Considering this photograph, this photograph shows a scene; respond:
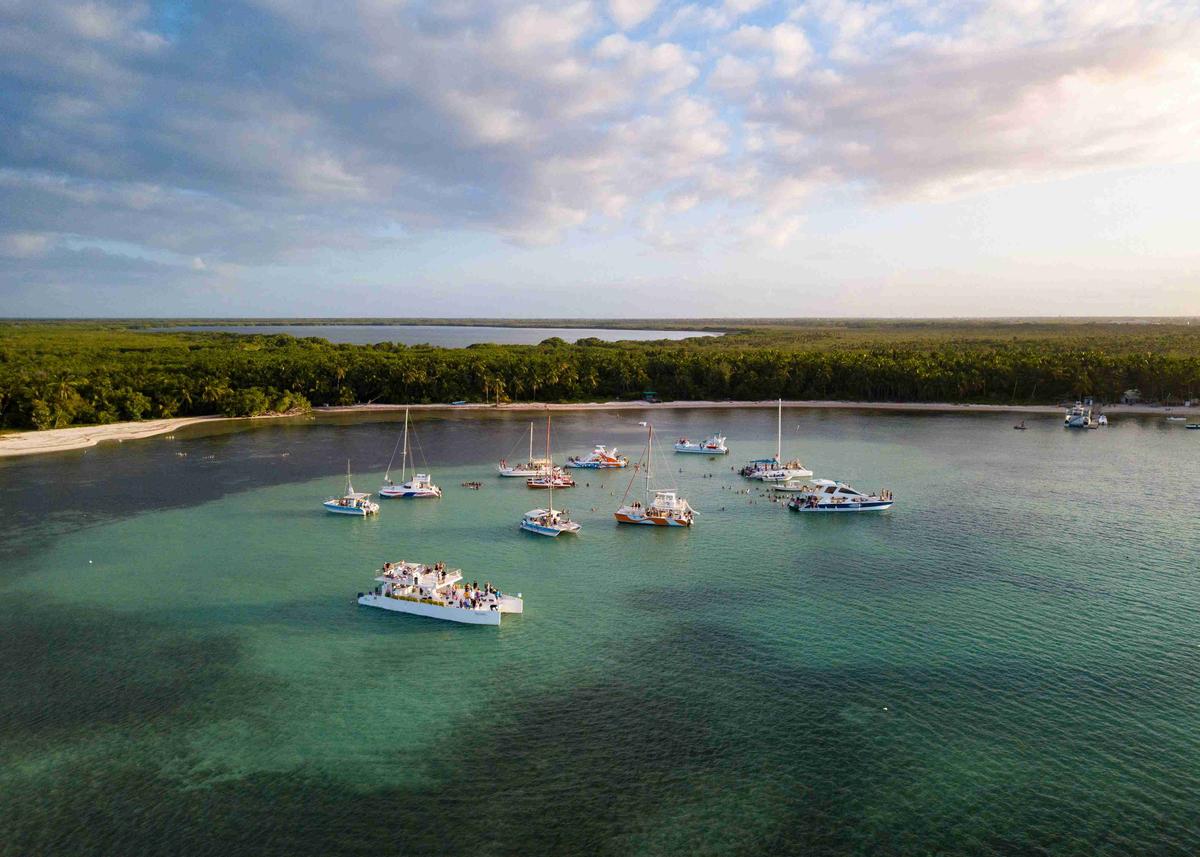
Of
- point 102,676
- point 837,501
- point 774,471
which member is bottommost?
point 102,676

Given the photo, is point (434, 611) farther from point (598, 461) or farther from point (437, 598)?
point (598, 461)

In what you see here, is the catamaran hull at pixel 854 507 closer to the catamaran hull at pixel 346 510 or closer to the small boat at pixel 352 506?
the small boat at pixel 352 506

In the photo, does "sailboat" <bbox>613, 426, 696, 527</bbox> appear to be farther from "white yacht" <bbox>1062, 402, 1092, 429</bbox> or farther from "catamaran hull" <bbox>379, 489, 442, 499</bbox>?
"white yacht" <bbox>1062, 402, 1092, 429</bbox>

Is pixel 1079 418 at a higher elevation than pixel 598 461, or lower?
higher

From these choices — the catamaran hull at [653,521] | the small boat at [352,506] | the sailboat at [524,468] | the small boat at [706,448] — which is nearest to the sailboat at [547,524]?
the catamaran hull at [653,521]

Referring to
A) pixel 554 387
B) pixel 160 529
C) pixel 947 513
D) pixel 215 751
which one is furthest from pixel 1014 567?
pixel 554 387


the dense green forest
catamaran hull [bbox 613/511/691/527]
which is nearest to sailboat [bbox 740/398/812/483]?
catamaran hull [bbox 613/511/691/527]

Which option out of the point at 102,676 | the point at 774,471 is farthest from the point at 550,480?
the point at 102,676
